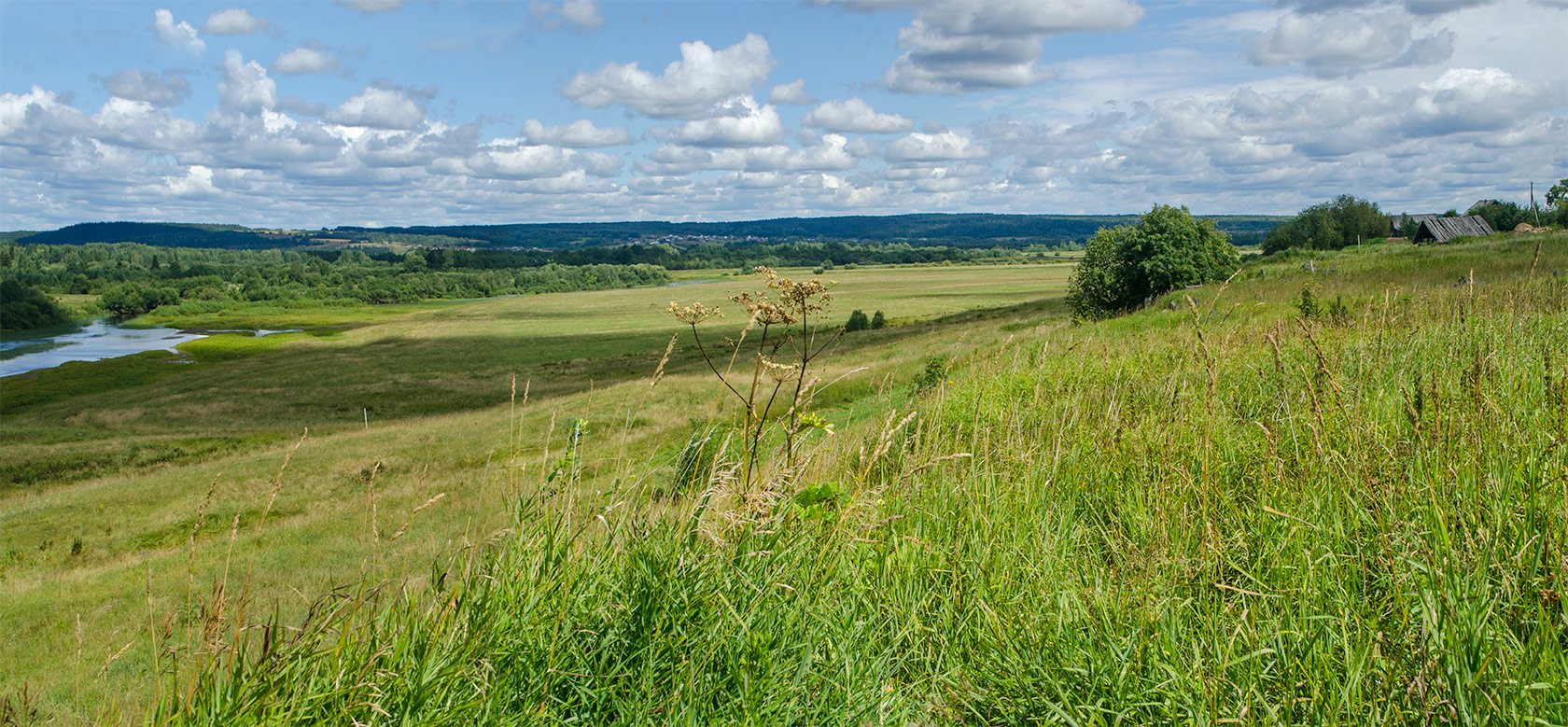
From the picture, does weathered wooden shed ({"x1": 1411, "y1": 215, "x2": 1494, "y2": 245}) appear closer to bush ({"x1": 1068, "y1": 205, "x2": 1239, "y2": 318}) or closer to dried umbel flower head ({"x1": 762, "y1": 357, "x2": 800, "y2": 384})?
bush ({"x1": 1068, "y1": 205, "x2": 1239, "y2": 318})

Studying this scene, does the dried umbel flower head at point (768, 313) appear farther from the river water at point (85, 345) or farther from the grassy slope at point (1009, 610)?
the river water at point (85, 345)

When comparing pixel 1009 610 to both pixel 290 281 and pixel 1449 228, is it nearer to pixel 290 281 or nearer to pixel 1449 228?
pixel 1449 228

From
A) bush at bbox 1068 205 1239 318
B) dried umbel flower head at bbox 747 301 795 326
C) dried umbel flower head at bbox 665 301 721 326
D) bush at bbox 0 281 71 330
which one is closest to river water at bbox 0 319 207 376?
bush at bbox 0 281 71 330

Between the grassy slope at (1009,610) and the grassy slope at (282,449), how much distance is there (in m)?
0.38

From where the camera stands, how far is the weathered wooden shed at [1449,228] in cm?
5412

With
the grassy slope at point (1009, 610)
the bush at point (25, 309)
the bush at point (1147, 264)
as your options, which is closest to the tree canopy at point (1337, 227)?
the bush at point (1147, 264)

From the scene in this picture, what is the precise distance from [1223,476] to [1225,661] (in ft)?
6.66

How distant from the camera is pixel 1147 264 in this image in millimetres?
44219

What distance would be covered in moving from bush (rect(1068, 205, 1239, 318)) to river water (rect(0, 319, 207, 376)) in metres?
90.1

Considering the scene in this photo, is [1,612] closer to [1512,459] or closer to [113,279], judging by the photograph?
[1512,459]

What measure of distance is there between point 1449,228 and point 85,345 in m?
130

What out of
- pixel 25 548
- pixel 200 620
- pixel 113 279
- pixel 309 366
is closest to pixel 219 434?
pixel 25 548

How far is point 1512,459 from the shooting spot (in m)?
3.26

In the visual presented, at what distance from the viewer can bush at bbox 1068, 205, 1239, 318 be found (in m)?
44.4
